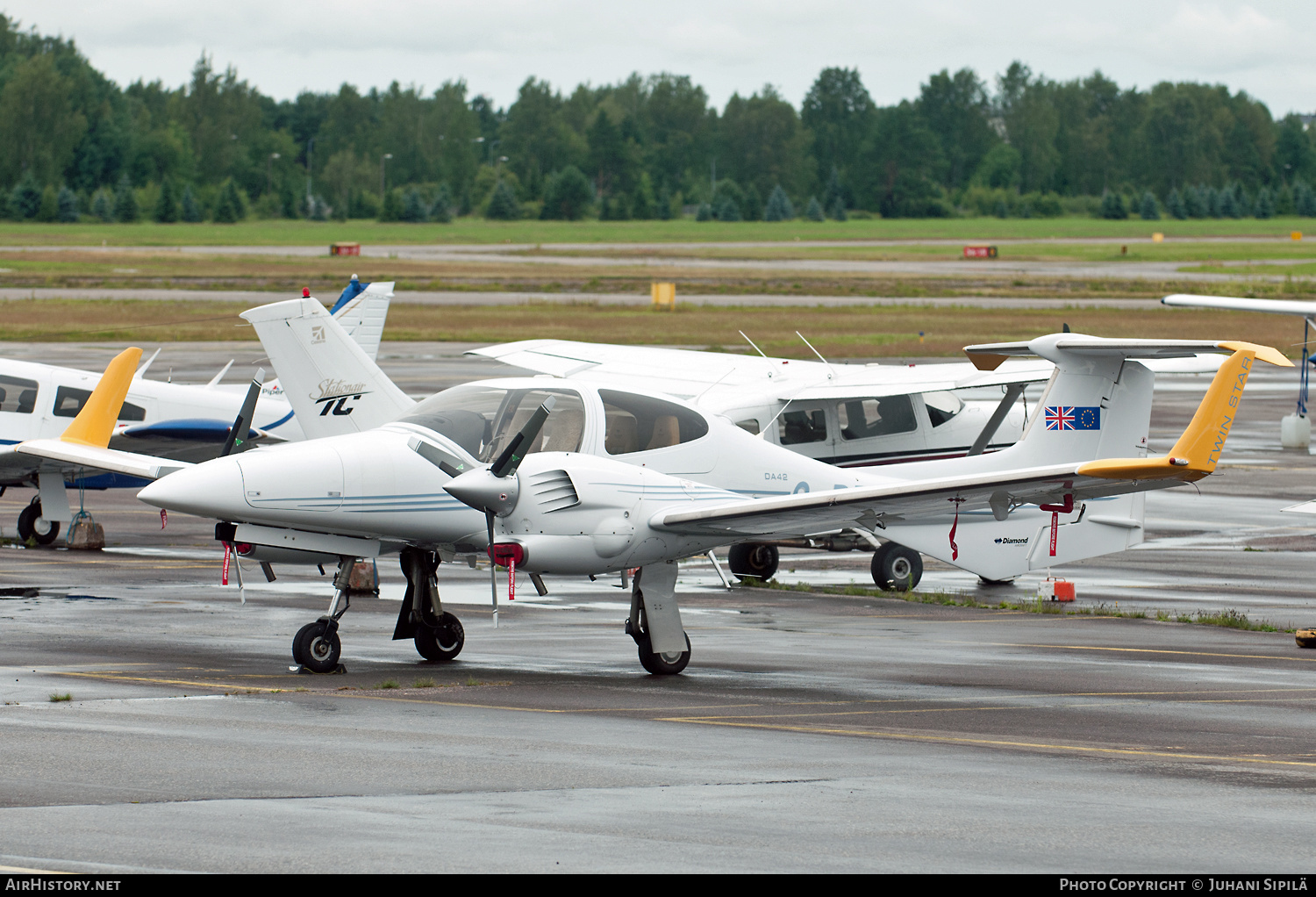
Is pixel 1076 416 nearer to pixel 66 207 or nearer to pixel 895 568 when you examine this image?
pixel 895 568

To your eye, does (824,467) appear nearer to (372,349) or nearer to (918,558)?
(918,558)

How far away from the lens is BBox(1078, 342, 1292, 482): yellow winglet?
12.0 metres

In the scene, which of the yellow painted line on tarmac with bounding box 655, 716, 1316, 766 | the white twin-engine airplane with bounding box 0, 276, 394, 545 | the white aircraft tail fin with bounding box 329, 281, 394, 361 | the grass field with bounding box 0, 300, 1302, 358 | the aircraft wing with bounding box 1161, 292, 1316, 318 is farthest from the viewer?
the grass field with bounding box 0, 300, 1302, 358

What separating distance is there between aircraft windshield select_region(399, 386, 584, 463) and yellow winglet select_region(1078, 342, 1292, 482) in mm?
4228

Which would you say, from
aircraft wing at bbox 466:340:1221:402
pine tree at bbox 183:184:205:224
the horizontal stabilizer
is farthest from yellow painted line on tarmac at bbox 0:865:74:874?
pine tree at bbox 183:184:205:224

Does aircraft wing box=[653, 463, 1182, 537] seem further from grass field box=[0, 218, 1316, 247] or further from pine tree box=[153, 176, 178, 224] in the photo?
pine tree box=[153, 176, 178, 224]

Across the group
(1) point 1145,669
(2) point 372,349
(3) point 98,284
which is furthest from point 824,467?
(3) point 98,284

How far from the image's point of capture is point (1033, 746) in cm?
1104

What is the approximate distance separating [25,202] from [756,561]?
152 m

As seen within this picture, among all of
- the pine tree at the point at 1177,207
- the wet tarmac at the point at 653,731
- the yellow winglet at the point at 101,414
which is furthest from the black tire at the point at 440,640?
the pine tree at the point at 1177,207

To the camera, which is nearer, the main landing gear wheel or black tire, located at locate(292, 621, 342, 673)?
black tire, located at locate(292, 621, 342, 673)

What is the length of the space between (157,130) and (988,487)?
623 feet

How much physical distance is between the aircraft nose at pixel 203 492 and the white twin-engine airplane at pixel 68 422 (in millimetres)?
8350

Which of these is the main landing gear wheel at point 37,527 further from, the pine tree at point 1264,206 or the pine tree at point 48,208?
the pine tree at point 1264,206
